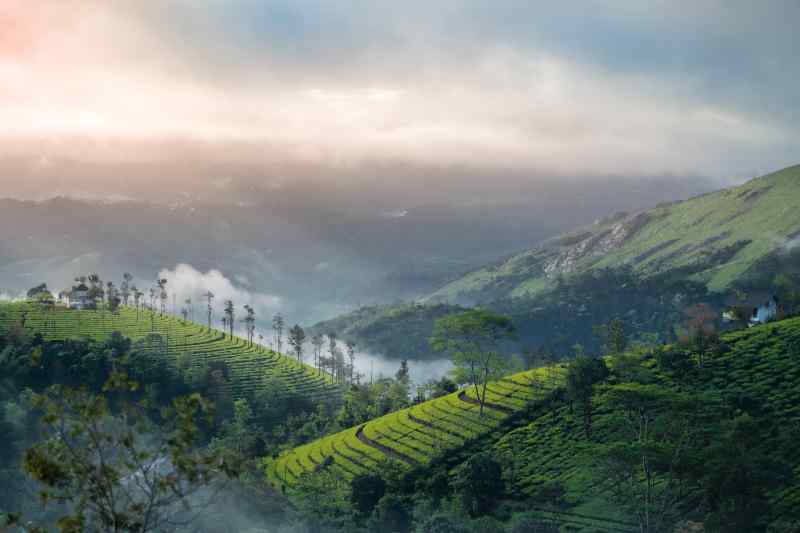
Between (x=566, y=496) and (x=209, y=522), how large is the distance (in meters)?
→ 33.6

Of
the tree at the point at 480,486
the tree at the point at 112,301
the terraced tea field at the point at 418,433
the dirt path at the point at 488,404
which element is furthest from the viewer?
the tree at the point at 112,301

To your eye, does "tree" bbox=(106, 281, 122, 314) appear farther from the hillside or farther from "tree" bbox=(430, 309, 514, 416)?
"tree" bbox=(430, 309, 514, 416)

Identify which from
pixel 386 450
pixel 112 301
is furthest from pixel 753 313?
pixel 112 301

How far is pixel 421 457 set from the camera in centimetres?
8462

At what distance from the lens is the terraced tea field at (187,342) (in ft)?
472

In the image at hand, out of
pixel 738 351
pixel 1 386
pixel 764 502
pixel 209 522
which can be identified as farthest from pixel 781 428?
pixel 1 386

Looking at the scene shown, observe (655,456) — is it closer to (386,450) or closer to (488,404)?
(488,404)

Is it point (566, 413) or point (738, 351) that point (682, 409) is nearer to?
point (566, 413)

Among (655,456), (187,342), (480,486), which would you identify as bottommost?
(480,486)

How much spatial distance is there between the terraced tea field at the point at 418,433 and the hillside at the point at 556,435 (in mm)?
188

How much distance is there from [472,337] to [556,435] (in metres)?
17.7

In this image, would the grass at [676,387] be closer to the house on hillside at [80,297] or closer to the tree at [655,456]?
the tree at [655,456]

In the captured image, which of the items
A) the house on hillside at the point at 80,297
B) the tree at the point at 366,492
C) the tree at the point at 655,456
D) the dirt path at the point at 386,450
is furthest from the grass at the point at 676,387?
the house on hillside at the point at 80,297

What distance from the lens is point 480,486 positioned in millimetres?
69188
